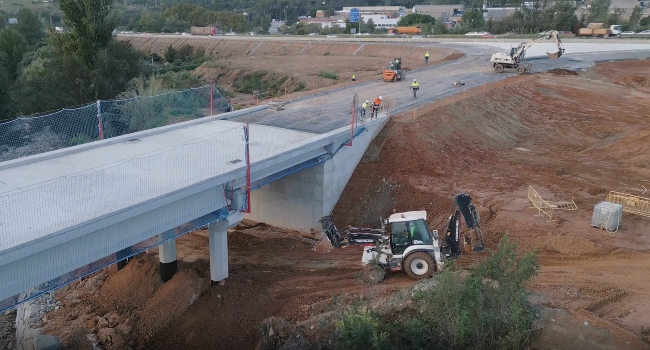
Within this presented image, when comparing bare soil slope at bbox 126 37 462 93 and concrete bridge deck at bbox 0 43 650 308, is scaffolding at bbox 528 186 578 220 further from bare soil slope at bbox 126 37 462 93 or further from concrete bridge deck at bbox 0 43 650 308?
bare soil slope at bbox 126 37 462 93

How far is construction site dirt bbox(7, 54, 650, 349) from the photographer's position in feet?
50.7

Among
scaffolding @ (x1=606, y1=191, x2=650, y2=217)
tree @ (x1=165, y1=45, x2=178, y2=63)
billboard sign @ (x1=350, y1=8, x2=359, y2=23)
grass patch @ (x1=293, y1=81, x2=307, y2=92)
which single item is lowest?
scaffolding @ (x1=606, y1=191, x2=650, y2=217)

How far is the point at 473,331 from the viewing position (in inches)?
469

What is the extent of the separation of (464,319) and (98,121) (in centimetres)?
1570

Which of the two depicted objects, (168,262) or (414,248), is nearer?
(414,248)

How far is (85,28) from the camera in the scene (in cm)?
3694

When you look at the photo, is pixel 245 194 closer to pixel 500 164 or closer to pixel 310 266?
pixel 310 266

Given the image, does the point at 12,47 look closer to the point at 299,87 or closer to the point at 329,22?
the point at 299,87

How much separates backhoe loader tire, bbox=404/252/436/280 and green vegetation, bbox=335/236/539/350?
290 centimetres

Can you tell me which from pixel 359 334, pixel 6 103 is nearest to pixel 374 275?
pixel 359 334

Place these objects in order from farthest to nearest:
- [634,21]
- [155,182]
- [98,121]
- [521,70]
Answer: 1. [634,21]
2. [521,70]
3. [98,121]
4. [155,182]

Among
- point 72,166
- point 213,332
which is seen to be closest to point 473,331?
point 213,332

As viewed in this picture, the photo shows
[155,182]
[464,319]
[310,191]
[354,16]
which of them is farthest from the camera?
[354,16]

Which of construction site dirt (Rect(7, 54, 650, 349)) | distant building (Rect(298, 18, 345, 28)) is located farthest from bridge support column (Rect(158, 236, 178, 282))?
distant building (Rect(298, 18, 345, 28))
